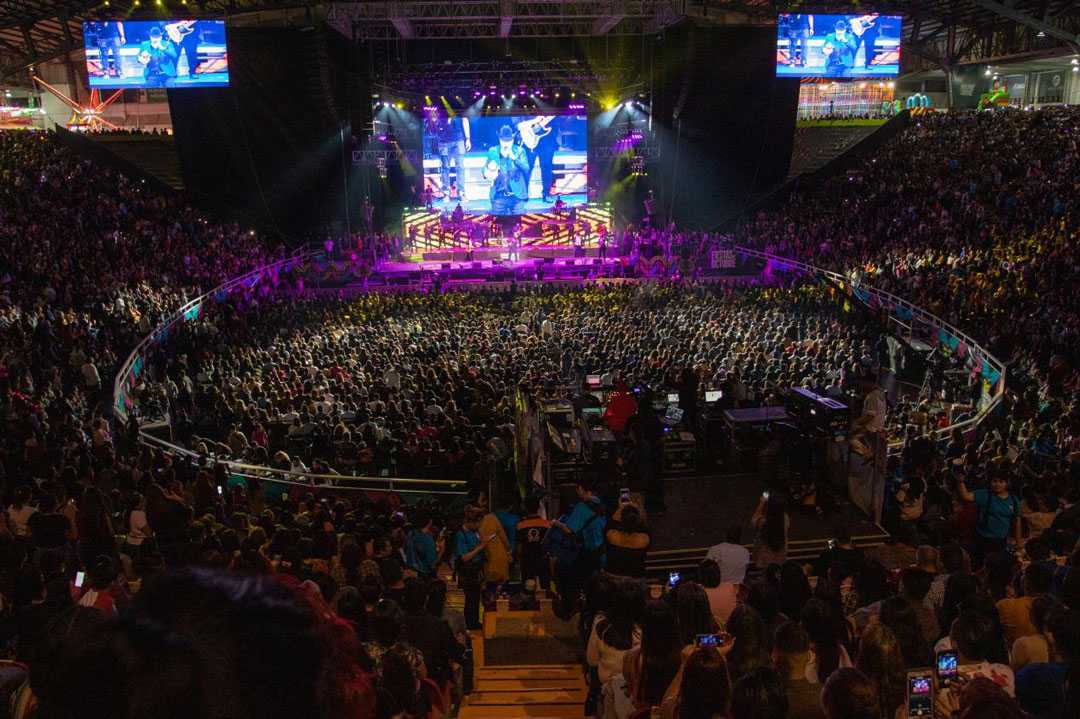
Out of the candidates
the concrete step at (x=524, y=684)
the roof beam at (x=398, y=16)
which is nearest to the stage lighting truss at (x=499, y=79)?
the roof beam at (x=398, y=16)

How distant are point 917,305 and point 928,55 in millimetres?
24656

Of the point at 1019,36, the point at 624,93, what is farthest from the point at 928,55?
the point at 624,93

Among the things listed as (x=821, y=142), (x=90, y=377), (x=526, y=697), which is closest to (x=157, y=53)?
(x=90, y=377)

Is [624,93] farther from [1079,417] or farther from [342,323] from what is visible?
[1079,417]

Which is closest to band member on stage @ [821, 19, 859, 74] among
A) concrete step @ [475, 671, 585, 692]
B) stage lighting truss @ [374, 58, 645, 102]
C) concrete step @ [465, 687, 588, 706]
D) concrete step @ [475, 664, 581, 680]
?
stage lighting truss @ [374, 58, 645, 102]

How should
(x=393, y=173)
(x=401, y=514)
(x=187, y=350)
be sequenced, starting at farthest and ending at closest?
(x=393, y=173), (x=187, y=350), (x=401, y=514)

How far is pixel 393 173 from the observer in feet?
102

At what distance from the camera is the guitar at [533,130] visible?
29.4 m

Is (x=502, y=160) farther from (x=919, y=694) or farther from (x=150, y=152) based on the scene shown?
(x=919, y=694)

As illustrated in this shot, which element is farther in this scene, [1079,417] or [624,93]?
[624,93]

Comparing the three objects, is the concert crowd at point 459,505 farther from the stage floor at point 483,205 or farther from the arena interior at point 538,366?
the stage floor at point 483,205

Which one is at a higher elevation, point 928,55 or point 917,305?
point 928,55

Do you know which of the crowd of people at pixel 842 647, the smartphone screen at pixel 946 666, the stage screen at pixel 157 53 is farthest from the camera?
the stage screen at pixel 157 53

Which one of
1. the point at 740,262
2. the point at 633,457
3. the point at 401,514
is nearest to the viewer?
the point at 401,514
